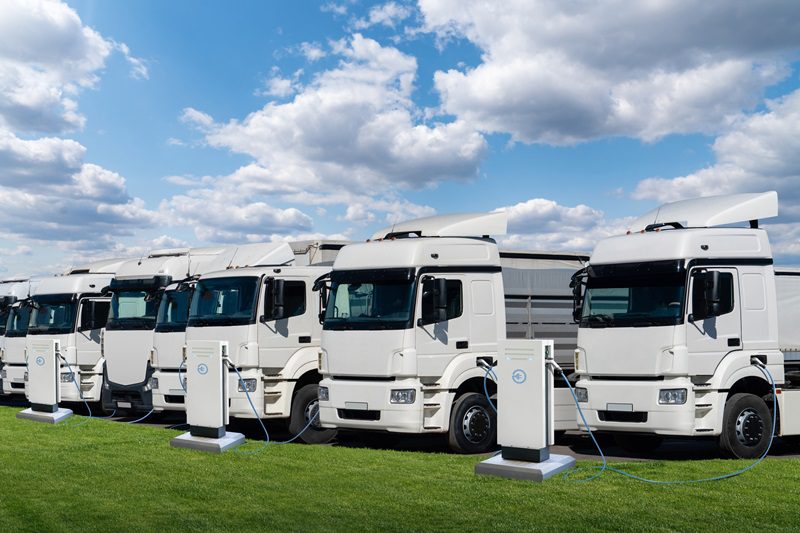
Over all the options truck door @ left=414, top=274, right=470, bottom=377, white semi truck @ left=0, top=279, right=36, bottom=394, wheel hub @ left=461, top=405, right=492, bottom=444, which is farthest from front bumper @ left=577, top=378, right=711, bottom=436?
white semi truck @ left=0, top=279, right=36, bottom=394

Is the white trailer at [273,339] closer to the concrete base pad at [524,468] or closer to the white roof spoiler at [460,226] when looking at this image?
the white roof spoiler at [460,226]

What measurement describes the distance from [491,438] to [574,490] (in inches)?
140

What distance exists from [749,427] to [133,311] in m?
11.7

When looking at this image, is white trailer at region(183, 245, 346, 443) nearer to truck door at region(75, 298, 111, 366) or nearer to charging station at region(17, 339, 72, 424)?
charging station at region(17, 339, 72, 424)

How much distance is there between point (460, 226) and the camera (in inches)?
539

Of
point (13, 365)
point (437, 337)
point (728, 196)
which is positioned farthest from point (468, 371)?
point (13, 365)

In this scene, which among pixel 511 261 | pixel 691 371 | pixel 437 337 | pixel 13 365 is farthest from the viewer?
pixel 13 365

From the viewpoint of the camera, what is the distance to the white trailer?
14.6 meters

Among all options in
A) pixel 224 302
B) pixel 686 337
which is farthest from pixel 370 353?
pixel 686 337

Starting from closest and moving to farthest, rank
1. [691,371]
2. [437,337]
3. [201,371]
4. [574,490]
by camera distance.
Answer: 1. [574,490]
2. [691,371]
3. [437,337]
4. [201,371]

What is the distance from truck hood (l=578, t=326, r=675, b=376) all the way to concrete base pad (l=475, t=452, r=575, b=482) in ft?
5.38

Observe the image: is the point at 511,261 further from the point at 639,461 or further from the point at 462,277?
the point at 639,461

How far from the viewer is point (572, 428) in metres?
13.1

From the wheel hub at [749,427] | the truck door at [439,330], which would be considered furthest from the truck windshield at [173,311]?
the wheel hub at [749,427]
